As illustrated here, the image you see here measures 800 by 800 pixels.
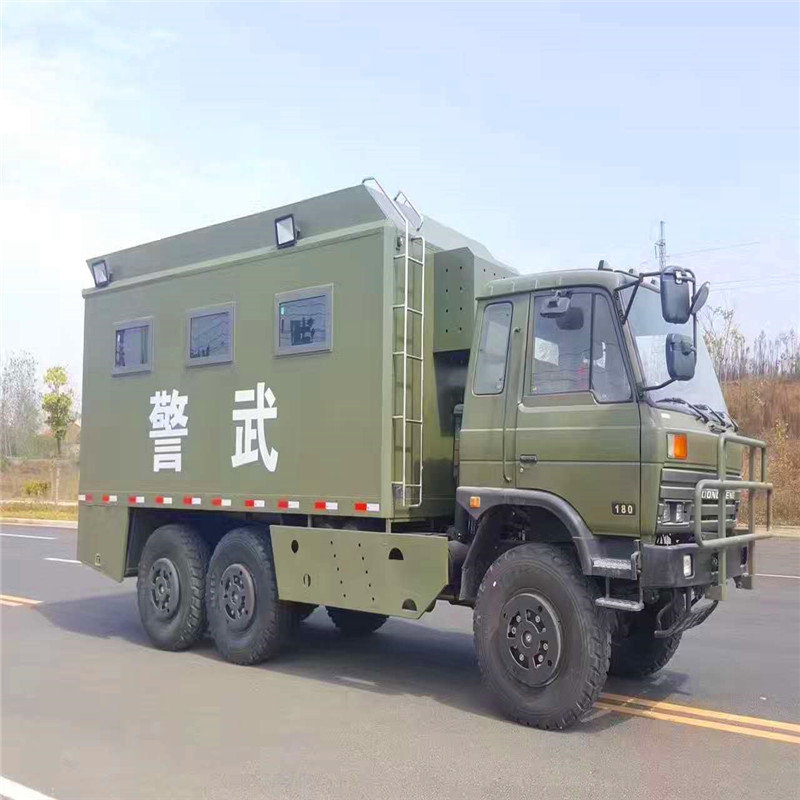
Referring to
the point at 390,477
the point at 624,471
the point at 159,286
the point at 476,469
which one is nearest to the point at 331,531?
the point at 390,477

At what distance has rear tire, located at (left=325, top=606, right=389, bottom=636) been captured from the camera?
9078 millimetres

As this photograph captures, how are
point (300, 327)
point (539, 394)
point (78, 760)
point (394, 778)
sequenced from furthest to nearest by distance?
point (300, 327) → point (539, 394) → point (78, 760) → point (394, 778)

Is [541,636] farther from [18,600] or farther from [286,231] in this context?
[18,600]

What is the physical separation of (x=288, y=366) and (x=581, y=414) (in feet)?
9.43

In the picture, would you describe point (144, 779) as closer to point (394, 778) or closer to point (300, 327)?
point (394, 778)

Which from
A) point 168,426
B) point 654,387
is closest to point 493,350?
point 654,387

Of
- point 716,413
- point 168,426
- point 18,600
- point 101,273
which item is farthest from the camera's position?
point 18,600

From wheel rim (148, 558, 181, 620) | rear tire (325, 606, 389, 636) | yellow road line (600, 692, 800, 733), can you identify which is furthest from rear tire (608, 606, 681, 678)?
wheel rim (148, 558, 181, 620)

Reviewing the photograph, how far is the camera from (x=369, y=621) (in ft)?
29.9

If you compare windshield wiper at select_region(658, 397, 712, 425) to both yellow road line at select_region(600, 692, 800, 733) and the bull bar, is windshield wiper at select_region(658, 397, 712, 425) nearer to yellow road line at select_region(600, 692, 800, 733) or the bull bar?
the bull bar

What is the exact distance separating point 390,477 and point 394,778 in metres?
2.51

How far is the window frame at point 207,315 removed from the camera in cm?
816

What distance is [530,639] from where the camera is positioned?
5.86 metres

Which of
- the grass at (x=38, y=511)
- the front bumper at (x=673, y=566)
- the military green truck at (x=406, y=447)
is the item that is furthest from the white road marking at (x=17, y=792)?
Answer: the grass at (x=38, y=511)
